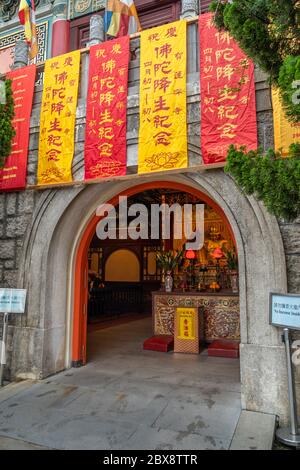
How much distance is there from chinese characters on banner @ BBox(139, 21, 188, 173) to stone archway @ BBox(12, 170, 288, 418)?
1.62ft

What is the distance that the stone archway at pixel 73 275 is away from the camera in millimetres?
3645

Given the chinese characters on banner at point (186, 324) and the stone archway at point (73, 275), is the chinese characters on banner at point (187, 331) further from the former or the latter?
the stone archway at point (73, 275)

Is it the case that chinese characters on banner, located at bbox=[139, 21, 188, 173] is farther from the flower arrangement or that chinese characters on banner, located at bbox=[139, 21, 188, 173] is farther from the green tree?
the flower arrangement

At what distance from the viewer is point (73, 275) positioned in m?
5.59

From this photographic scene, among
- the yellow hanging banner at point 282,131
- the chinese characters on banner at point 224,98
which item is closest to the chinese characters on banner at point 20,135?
the chinese characters on banner at point 224,98

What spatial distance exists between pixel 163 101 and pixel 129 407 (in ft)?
13.1

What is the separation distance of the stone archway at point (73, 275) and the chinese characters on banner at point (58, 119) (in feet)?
1.22

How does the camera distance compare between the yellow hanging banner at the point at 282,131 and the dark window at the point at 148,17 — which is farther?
the dark window at the point at 148,17

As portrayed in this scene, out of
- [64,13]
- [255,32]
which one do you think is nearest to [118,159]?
[255,32]

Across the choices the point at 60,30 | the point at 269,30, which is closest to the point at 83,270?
the point at 269,30

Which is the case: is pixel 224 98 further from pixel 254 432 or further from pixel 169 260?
pixel 169 260

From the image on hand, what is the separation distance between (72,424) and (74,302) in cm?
241
